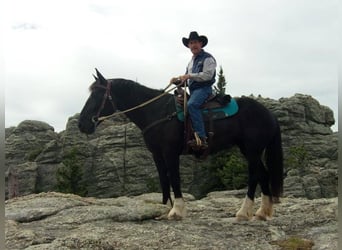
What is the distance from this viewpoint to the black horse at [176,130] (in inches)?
376

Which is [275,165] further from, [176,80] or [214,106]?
[176,80]

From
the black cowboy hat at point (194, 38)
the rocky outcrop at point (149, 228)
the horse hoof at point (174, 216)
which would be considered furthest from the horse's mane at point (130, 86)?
the horse hoof at point (174, 216)

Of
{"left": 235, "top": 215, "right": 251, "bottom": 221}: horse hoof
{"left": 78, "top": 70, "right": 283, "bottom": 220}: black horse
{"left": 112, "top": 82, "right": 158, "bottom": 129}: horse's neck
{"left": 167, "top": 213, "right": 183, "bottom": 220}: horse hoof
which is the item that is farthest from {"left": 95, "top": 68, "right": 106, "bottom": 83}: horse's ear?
{"left": 235, "top": 215, "right": 251, "bottom": 221}: horse hoof

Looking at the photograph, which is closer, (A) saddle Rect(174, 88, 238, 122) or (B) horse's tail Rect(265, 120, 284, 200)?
(A) saddle Rect(174, 88, 238, 122)

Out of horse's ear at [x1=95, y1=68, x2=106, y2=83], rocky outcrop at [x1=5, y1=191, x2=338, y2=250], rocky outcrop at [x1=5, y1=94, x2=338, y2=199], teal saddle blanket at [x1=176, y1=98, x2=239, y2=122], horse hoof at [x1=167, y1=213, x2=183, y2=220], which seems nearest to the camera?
rocky outcrop at [x1=5, y1=191, x2=338, y2=250]

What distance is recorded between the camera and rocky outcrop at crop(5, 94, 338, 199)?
5619 centimetres

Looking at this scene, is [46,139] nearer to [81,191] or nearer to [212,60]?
[81,191]

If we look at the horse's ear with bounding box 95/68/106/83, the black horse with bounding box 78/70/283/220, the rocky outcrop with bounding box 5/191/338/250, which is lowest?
the rocky outcrop with bounding box 5/191/338/250

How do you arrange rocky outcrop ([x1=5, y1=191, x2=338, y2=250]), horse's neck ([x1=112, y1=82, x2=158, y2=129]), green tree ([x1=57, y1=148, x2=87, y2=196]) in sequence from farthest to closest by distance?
green tree ([x1=57, y1=148, x2=87, y2=196]), horse's neck ([x1=112, y1=82, x2=158, y2=129]), rocky outcrop ([x1=5, y1=191, x2=338, y2=250])

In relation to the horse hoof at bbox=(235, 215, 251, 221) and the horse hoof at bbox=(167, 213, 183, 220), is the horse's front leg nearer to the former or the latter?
the horse hoof at bbox=(167, 213, 183, 220)

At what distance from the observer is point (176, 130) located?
375 inches

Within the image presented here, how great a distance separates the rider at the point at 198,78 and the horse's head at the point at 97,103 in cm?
151

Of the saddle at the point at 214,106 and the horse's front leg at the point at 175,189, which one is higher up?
the saddle at the point at 214,106

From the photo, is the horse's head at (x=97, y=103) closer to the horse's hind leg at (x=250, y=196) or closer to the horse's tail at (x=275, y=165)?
the horse's hind leg at (x=250, y=196)
